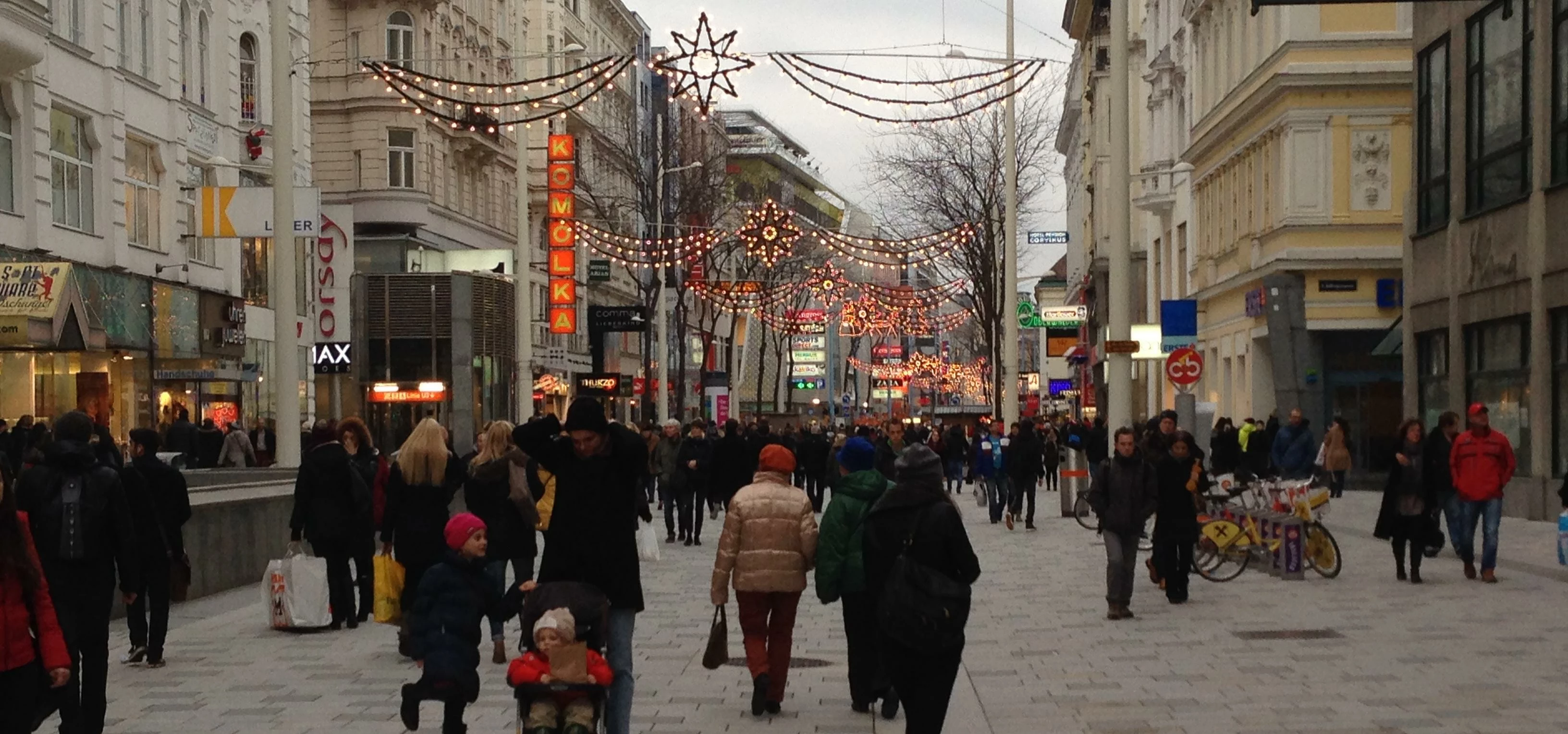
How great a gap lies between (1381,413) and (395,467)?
1201 inches

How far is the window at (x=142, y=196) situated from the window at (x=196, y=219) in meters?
0.89

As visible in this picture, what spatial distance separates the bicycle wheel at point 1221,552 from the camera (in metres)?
20.3

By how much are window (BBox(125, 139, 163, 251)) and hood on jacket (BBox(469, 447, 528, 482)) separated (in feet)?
79.9

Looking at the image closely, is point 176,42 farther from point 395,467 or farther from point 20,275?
point 395,467

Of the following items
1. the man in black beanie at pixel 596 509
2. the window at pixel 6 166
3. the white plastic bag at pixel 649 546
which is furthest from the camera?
the window at pixel 6 166

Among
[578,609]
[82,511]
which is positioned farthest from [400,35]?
[578,609]

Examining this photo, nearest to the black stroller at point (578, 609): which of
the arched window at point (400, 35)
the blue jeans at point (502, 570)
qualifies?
the blue jeans at point (502, 570)

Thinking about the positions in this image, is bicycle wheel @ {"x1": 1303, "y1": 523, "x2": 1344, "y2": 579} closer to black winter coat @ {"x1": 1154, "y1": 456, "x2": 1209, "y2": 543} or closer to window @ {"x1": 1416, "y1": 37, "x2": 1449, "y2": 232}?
black winter coat @ {"x1": 1154, "y1": 456, "x2": 1209, "y2": 543}

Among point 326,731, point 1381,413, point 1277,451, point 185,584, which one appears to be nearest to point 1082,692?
point 326,731

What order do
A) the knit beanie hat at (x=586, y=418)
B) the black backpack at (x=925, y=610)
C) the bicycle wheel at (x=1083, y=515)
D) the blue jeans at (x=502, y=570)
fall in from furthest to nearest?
the bicycle wheel at (x=1083, y=515), the blue jeans at (x=502, y=570), the knit beanie hat at (x=586, y=418), the black backpack at (x=925, y=610)

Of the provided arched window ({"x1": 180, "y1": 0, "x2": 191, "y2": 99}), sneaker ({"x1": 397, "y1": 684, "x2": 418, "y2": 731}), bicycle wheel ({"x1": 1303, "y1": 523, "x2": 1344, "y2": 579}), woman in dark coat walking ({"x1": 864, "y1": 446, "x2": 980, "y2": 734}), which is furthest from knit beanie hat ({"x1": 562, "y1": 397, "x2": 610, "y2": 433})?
arched window ({"x1": 180, "y1": 0, "x2": 191, "y2": 99})

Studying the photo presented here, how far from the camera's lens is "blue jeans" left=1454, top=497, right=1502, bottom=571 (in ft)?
63.6

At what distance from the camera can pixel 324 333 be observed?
45031 millimetres

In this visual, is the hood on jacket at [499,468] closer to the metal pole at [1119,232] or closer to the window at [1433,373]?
the metal pole at [1119,232]
